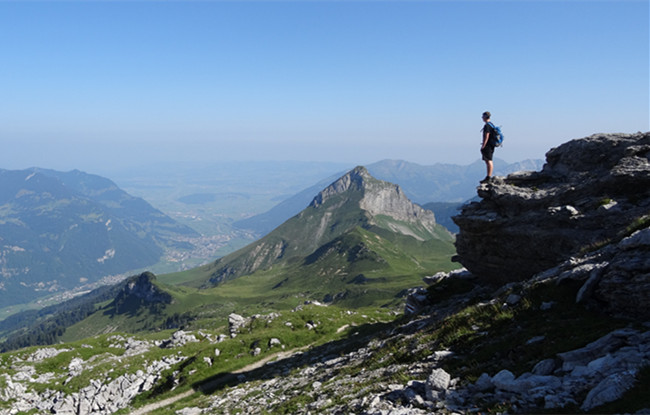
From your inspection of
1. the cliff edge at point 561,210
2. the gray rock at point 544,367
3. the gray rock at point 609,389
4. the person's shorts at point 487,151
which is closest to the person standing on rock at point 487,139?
the person's shorts at point 487,151

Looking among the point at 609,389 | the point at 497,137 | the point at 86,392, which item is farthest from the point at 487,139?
the point at 86,392

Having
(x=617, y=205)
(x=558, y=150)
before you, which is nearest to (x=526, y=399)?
(x=617, y=205)

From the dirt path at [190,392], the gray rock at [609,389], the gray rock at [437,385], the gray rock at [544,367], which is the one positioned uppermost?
the gray rock at [609,389]

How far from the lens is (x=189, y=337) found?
6806cm

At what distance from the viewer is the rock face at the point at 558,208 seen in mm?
25453

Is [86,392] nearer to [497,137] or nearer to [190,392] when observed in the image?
[190,392]

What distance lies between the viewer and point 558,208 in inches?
1128

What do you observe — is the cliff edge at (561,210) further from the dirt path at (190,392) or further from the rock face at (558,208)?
the dirt path at (190,392)

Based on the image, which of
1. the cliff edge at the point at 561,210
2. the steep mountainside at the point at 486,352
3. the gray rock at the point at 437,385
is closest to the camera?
the steep mountainside at the point at 486,352

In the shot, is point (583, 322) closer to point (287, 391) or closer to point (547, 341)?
point (547, 341)

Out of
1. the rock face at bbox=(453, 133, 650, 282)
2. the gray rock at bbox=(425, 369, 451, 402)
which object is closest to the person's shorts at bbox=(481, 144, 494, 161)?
the rock face at bbox=(453, 133, 650, 282)

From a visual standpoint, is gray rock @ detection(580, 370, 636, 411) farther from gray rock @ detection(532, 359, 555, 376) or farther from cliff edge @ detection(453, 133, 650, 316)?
cliff edge @ detection(453, 133, 650, 316)

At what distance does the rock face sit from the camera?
25.5m

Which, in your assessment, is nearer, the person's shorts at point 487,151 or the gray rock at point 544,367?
the gray rock at point 544,367
